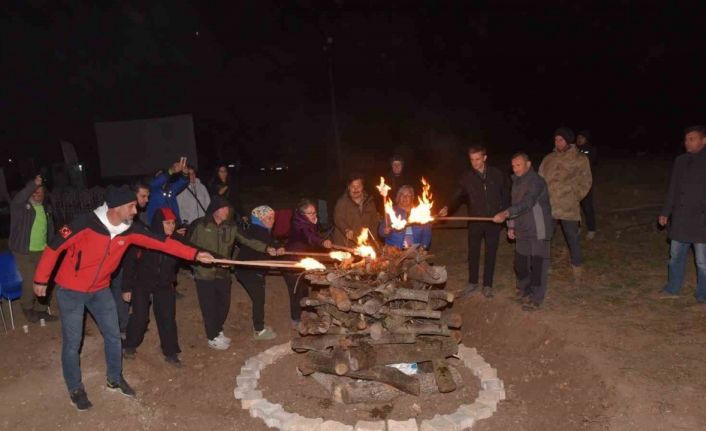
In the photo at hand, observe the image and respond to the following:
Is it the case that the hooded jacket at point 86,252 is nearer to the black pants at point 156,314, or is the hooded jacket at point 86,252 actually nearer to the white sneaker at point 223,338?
the black pants at point 156,314

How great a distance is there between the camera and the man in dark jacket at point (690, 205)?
7.61 m

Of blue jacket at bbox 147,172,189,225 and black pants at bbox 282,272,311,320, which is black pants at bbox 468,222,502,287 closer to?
black pants at bbox 282,272,311,320

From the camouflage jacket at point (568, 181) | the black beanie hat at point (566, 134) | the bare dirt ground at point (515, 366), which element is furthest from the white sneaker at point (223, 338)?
the black beanie hat at point (566, 134)

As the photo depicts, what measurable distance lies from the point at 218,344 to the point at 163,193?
294cm

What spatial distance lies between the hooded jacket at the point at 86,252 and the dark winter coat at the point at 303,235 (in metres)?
2.58

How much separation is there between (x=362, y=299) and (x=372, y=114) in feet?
87.1

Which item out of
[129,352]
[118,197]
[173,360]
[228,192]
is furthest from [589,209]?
[118,197]

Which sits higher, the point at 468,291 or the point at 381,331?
the point at 381,331

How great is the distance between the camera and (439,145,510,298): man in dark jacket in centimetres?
857

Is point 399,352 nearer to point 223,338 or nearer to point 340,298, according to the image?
point 340,298

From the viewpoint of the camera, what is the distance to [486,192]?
8.59 metres

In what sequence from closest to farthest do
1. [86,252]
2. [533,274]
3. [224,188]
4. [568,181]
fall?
1. [86,252]
2. [533,274]
3. [568,181]
4. [224,188]

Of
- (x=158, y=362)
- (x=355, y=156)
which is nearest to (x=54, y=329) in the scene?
(x=158, y=362)

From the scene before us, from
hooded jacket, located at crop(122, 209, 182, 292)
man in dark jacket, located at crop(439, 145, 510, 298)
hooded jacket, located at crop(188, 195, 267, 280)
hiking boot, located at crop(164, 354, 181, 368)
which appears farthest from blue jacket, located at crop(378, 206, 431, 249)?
hiking boot, located at crop(164, 354, 181, 368)
